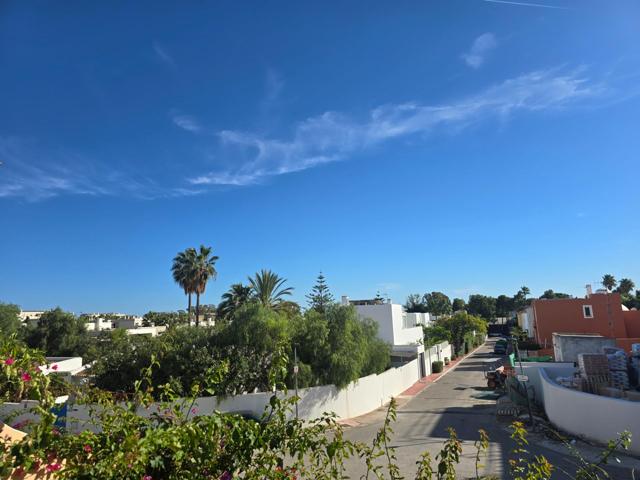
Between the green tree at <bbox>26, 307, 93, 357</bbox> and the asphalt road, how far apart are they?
104 ft

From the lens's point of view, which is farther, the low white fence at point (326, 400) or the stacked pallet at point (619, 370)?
the low white fence at point (326, 400)

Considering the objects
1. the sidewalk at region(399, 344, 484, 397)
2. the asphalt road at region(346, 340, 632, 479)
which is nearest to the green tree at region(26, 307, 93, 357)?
the sidewalk at region(399, 344, 484, 397)

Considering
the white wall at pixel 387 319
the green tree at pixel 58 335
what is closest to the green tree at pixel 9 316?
the green tree at pixel 58 335

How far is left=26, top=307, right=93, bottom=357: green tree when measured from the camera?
38844 mm

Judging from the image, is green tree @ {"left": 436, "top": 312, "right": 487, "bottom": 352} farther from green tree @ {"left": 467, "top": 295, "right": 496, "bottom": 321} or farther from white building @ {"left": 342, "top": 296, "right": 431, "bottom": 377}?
green tree @ {"left": 467, "top": 295, "right": 496, "bottom": 321}

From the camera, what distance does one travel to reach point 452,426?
1780 cm

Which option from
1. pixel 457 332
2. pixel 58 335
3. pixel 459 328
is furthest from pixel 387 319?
pixel 58 335

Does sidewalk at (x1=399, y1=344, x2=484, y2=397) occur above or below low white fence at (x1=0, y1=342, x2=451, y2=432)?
below

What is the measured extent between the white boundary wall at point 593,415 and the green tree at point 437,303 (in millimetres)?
97491

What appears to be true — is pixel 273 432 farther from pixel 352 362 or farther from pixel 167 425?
pixel 352 362

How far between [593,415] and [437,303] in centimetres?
10645

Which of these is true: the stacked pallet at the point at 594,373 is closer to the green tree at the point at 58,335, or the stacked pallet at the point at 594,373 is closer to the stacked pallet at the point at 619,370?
the stacked pallet at the point at 619,370

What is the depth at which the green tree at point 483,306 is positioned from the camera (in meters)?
116

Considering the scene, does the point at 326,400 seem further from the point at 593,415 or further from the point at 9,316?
the point at 9,316
